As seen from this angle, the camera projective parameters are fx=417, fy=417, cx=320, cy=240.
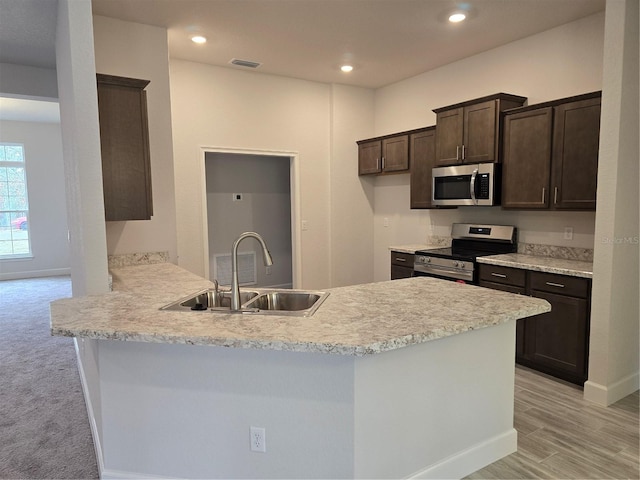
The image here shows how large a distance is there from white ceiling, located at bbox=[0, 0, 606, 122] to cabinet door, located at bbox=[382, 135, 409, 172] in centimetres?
86

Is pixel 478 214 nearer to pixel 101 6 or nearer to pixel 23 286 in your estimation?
pixel 101 6

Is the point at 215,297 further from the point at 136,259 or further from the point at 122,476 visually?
the point at 136,259

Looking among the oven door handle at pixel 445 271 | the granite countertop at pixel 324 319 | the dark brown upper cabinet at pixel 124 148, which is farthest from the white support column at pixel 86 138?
the oven door handle at pixel 445 271

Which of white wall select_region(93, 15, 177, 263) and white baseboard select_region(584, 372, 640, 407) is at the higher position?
white wall select_region(93, 15, 177, 263)

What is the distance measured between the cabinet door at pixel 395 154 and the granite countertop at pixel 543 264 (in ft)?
5.58

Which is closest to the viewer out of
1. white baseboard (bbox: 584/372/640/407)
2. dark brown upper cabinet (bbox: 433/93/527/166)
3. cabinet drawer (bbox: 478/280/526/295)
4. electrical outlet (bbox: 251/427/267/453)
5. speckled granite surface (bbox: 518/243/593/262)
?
electrical outlet (bbox: 251/427/267/453)

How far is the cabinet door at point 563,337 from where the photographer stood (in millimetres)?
3080

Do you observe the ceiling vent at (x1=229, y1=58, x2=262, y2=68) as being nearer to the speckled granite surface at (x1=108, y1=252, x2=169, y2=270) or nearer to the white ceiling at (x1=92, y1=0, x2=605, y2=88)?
the white ceiling at (x1=92, y1=0, x2=605, y2=88)

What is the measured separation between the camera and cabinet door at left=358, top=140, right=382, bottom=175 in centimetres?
541

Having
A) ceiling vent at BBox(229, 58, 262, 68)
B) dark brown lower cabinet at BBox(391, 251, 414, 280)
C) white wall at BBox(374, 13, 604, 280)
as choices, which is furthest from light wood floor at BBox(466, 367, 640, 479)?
ceiling vent at BBox(229, 58, 262, 68)

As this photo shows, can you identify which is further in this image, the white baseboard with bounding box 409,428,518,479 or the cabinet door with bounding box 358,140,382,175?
the cabinet door with bounding box 358,140,382,175

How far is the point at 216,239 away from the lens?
5852 millimetres

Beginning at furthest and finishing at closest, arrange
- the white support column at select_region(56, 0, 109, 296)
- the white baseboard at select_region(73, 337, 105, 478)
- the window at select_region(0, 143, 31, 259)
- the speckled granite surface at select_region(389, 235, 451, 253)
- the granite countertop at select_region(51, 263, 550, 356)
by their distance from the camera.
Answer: the window at select_region(0, 143, 31, 259), the speckled granite surface at select_region(389, 235, 451, 253), the white support column at select_region(56, 0, 109, 296), the white baseboard at select_region(73, 337, 105, 478), the granite countertop at select_region(51, 263, 550, 356)

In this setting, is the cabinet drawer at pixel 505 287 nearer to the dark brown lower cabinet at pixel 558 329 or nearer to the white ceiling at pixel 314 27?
the dark brown lower cabinet at pixel 558 329
